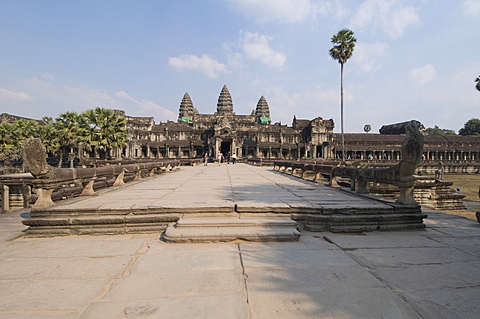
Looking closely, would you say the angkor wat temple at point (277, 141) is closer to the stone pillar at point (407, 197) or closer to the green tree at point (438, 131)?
the stone pillar at point (407, 197)

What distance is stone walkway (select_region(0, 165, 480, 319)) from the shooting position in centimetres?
210

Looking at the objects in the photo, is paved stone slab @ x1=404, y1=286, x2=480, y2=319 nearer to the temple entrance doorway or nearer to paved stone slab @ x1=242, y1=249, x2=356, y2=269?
paved stone slab @ x1=242, y1=249, x2=356, y2=269

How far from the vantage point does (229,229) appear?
3910 mm

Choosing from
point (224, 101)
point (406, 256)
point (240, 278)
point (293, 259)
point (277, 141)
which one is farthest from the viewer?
point (224, 101)

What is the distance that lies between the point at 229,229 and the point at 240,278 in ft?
4.35

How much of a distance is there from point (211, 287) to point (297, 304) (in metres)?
0.81

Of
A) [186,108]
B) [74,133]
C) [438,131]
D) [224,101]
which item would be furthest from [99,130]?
[438,131]

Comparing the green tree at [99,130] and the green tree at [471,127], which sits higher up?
the green tree at [471,127]

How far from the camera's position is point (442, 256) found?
3258mm

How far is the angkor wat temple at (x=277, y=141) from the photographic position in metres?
47.0

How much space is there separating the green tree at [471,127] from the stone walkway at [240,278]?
9696 cm

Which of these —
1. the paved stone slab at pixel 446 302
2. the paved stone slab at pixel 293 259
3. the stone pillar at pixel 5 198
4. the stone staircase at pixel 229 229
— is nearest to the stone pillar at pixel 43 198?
the stone staircase at pixel 229 229

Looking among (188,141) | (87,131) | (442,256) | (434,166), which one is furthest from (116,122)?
(434,166)

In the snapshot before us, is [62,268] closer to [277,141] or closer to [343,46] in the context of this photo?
[343,46]
